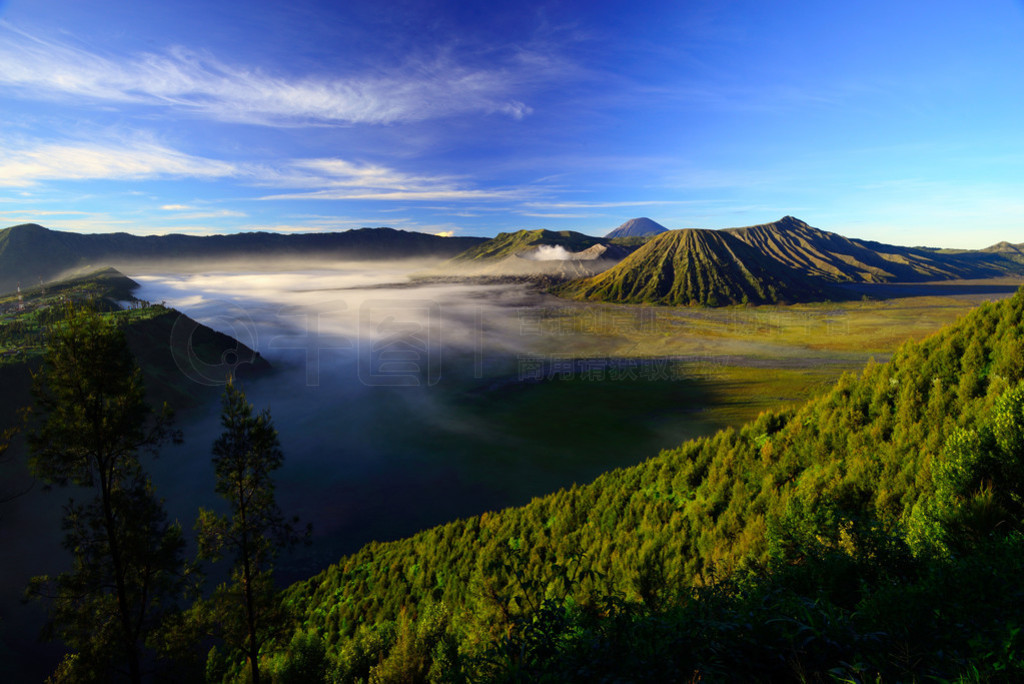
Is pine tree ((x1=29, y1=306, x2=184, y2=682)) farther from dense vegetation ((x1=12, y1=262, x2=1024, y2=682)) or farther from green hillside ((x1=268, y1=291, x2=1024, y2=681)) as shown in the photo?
green hillside ((x1=268, y1=291, x2=1024, y2=681))

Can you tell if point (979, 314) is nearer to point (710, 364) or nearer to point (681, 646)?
point (681, 646)

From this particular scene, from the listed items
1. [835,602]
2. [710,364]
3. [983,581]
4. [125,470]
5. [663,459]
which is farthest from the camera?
[710,364]

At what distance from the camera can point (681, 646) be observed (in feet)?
20.2

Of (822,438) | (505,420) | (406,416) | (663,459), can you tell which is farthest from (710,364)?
(822,438)

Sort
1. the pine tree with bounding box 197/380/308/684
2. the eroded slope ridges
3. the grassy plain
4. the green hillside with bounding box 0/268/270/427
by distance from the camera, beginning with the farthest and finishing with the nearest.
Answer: the grassy plain → the green hillside with bounding box 0/268/270/427 → the pine tree with bounding box 197/380/308/684 → the eroded slope ridges

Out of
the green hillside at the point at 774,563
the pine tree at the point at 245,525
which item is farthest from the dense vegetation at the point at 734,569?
the pine tree at the point at 245,525

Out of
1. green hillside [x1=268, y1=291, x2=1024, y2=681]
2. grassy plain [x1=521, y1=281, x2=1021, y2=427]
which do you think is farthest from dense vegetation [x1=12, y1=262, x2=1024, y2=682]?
grassy plain [x1=521, y1=281, x2=1021, y2=427]

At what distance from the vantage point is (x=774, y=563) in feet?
34.8

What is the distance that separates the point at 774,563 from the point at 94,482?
2593cm

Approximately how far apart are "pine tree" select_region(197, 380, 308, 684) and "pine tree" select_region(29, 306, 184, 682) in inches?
119

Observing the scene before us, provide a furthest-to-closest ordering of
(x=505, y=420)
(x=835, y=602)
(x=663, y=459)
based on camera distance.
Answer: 1. (x=505, y=420)
2. (x=663, y=459)
3. (x=835, y=602)

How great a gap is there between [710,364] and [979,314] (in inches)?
4187

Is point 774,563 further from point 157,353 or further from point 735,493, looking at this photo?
point 157,353

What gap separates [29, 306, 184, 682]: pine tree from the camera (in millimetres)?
15531
